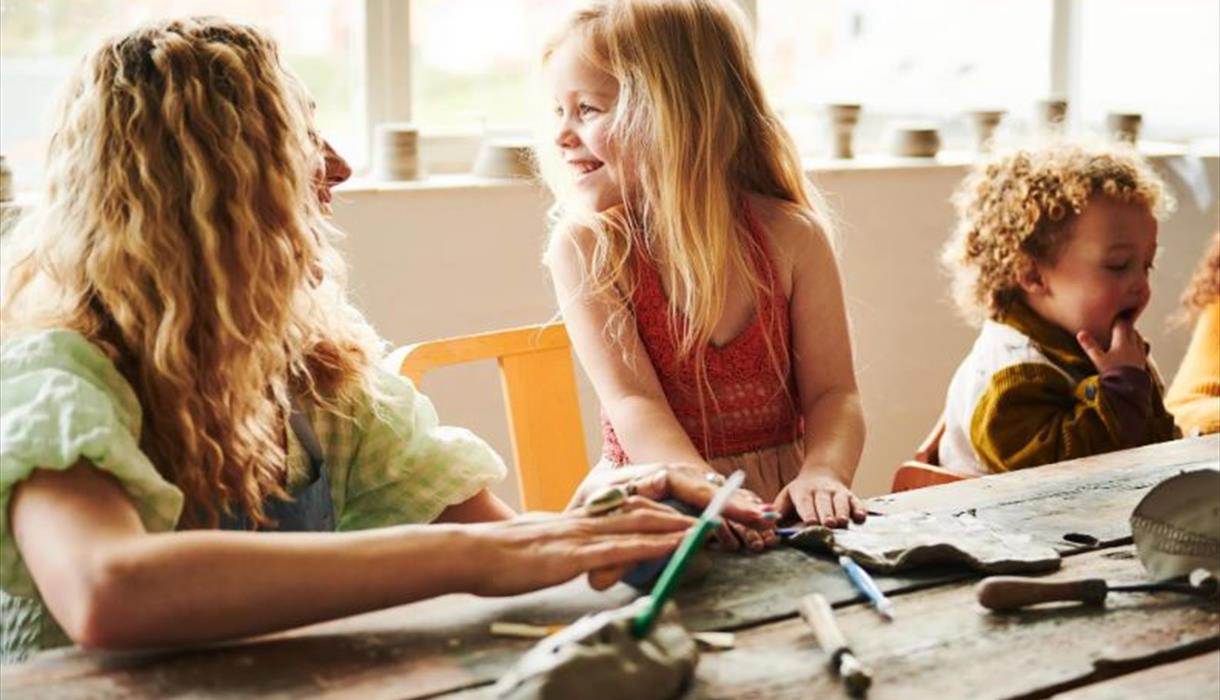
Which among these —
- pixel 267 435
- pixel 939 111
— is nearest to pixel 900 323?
pixel 939 111

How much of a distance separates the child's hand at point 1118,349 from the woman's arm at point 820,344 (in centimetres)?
61

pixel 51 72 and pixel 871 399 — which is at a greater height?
pixel 51 72

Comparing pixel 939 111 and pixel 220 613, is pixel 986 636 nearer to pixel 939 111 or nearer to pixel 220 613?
pixel 220 613

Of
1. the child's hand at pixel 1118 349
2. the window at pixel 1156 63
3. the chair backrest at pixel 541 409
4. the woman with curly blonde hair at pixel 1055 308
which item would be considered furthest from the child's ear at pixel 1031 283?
the window at pixel 1156 63

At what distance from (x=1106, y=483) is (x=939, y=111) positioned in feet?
7.40

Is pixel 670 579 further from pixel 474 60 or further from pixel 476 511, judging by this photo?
pixel 474 60

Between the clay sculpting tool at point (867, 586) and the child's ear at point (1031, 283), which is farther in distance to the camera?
the child's ear at point (1031, 283)

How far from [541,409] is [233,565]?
1147mm

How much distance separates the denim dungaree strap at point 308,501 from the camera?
165 cm

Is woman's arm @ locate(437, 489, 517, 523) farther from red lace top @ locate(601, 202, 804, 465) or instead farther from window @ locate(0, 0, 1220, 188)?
window @ locate(0, 0, 1220, 188)

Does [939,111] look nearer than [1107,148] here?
A: No

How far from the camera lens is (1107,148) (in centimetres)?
288

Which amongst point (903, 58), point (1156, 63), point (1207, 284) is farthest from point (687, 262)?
point (1156, 63)

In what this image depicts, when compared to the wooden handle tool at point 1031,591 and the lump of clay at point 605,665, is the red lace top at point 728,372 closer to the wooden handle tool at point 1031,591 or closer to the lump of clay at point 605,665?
the wooden handle tool at point 1031,591
